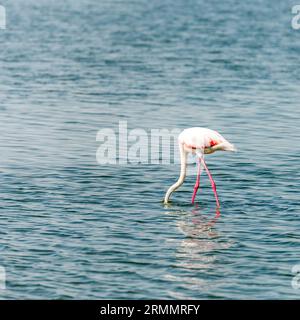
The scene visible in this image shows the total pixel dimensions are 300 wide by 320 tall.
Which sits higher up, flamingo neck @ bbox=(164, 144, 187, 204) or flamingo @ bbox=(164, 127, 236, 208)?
flamingo @ bbox=(164, 127, 236, 208)

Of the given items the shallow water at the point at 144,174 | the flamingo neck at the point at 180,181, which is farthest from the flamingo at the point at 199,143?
the shallow water at the point at 144,174

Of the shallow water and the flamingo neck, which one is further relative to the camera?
the flamingo neck

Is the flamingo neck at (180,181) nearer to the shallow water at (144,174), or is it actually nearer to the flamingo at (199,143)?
the flamingo at (199,143)

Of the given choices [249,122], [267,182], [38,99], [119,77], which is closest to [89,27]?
[119,77]

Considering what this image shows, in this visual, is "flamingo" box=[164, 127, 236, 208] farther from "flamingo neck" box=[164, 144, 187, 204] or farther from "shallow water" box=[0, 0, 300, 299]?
"shallow water" box=[0, 0, 300, 299]

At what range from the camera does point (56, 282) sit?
15.6 m

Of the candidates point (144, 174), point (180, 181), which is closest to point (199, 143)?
point (180, 181)

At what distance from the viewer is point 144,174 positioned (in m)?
22.9

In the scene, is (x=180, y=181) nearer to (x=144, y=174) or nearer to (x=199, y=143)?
(x=199, y=143)

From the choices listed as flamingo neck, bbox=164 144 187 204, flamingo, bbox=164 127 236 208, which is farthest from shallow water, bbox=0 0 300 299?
flamingo, bbox=164 127 236 208

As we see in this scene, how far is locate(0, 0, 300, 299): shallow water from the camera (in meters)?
16.0

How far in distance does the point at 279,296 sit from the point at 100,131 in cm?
1316

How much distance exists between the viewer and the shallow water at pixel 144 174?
16047mm

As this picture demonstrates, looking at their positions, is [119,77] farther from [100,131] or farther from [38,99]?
[100,131]
